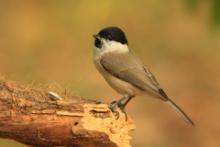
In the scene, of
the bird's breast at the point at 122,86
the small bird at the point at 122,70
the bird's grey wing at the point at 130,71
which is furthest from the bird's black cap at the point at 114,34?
the bird's breast at the point at 122,86

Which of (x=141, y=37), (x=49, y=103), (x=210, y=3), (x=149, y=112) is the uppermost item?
(x=141, y=37)

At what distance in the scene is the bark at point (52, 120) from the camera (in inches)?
215

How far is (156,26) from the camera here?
1254 cm

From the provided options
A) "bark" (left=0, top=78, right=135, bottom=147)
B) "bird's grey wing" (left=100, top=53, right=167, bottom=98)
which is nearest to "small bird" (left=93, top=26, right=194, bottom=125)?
"bird's grey wing" (left=100, top=53, right=167, bottom=98)

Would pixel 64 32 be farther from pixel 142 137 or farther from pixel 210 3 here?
pixel 210 3

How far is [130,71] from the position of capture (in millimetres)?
6930

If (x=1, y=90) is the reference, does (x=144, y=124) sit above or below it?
above

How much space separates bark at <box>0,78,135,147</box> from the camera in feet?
17.9

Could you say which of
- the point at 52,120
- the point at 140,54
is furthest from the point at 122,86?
the point at 140,54

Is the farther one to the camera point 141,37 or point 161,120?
point 141,37

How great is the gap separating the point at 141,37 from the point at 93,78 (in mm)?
1521

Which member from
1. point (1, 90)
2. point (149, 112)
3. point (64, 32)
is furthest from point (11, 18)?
point (1, 90)

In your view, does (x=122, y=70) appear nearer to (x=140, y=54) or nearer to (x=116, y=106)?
(x=116, y=106)

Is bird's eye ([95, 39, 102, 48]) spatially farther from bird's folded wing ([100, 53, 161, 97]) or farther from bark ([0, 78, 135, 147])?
bark ([0, 78, 135, 147])
